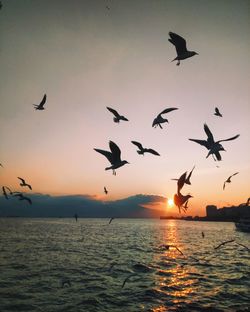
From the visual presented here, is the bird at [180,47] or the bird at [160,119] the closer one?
the bird at [180,47]

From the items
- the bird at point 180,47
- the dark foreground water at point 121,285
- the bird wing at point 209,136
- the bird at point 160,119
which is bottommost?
the dark foreground water at point 121,285

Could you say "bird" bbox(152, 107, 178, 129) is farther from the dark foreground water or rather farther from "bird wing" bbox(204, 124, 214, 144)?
the dark foreground water

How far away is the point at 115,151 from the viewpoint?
32.1 ft

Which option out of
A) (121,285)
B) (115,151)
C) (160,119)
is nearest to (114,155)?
(115,151)

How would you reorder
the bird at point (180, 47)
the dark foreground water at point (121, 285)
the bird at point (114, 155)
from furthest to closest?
the dark foreground water at point (121, 285) < the bird at point (114, 155) < the bird at point (180, 47)

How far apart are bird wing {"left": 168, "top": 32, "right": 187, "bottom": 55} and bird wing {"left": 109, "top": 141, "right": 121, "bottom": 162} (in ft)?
11.0

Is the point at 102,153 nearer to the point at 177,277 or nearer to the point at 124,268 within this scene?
the point at 177,277

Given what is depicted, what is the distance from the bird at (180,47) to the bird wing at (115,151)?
2990mm

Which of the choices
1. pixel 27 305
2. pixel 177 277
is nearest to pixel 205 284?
pixel 177 277

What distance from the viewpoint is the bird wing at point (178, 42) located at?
9.13 meters

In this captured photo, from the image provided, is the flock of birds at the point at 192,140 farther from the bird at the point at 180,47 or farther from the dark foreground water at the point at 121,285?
the dark foreground water at the point at 121,285

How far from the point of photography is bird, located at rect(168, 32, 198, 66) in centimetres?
913

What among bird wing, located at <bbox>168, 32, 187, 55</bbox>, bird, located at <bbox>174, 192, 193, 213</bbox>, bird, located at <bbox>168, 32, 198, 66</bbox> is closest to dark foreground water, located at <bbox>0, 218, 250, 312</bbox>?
bird, located at <bbox>174, 192, 193, 213</bbox>

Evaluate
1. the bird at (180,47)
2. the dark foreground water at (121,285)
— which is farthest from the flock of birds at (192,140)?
the dark foreground water at (121,285)
